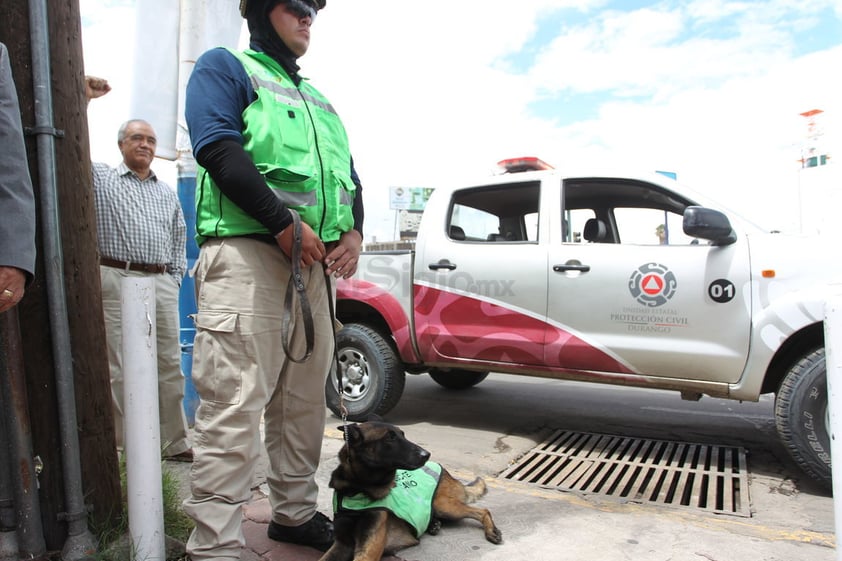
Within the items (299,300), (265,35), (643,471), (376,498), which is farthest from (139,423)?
(643,471)

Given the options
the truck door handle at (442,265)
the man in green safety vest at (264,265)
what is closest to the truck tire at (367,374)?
the truck door handle at (442,265)

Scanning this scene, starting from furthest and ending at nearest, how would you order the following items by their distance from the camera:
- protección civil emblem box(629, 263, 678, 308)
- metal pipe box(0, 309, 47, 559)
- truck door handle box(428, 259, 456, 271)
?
truck door handle box(428, 259, 456, 271), protección civil emblem box(629, 263, 678, 308), metal pipe box(0, 309, 47, 559)

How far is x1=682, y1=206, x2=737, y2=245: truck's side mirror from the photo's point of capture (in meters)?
3.30

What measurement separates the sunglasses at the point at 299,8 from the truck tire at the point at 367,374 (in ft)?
8.64

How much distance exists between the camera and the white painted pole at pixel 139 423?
1911 millimetres

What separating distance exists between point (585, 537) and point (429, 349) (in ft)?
6.46

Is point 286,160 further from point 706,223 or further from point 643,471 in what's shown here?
point 643,471

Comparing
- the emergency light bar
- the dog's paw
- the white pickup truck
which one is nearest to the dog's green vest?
the dog's paw

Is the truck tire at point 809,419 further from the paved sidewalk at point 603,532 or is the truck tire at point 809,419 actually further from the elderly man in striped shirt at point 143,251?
the elderly man in striped shirt at point 143,251

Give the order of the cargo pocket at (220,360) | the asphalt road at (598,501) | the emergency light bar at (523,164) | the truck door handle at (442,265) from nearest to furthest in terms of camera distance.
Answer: the cargo pocket at (220,360), the asphalt road at (598,501), the truck door handle at (442,265), the emergency light bar at (523,164)

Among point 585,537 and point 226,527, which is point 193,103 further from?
point 585,537

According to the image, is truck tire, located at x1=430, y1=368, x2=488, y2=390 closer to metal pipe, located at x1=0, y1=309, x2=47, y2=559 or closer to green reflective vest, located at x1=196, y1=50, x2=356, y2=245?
green reflective vest, located at x1=196, y1=50, x2=356, y2=245

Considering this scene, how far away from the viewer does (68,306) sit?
195 centimetres

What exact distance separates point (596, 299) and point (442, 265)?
1.13m
